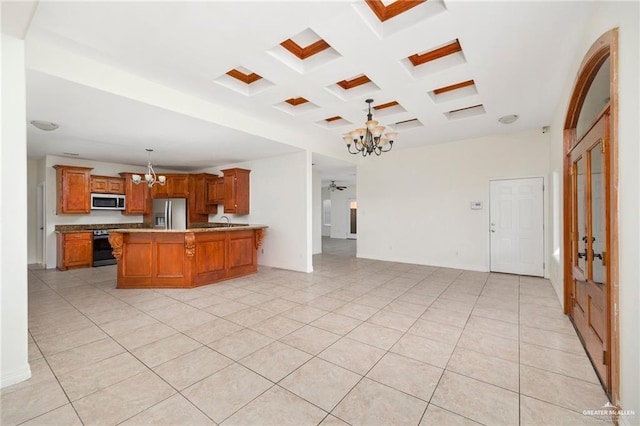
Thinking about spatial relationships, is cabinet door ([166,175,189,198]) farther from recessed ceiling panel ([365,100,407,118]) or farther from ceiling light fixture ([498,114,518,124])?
ceiling light fixture ([498,114,518,124])

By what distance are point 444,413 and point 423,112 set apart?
4003 millimetres

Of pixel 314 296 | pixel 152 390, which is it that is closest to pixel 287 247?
pixel 314 296

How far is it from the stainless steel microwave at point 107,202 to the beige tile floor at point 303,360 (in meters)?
3.44

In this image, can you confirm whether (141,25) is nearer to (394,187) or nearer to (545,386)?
(545,386)

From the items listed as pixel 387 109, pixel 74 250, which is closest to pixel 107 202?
pixel 74 250

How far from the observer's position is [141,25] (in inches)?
91.7

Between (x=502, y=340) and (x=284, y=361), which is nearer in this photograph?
(x=284, y=361)

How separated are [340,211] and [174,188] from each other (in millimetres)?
7106

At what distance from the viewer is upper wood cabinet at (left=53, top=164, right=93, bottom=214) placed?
20.7ft

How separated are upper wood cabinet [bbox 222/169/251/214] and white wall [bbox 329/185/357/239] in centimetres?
635

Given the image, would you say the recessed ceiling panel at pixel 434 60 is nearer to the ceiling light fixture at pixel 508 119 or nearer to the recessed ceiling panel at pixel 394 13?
the recessed ceiling panel at pixel 394 13

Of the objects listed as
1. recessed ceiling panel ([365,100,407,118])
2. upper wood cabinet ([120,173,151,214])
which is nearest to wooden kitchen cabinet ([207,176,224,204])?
upper wood cabinet ([120,173,151,214])

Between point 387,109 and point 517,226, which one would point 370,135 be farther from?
point 517,226

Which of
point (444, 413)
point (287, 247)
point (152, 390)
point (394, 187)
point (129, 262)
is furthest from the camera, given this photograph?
point (394, 187)
